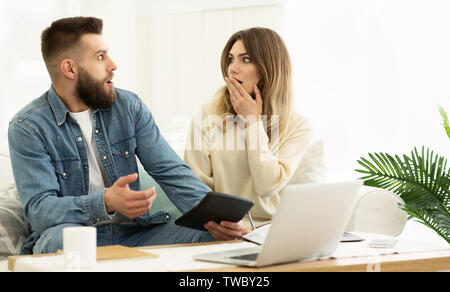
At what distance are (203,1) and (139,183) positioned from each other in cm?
238

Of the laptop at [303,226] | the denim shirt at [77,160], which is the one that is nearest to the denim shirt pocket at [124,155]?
the denim shirt at [77,160]

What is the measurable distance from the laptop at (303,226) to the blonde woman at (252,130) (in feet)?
3.48

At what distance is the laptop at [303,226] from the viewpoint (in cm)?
122

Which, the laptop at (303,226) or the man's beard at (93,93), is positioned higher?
the man's beard at (93,93)

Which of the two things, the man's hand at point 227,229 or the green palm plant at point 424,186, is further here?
the green palm plant at point 424,186

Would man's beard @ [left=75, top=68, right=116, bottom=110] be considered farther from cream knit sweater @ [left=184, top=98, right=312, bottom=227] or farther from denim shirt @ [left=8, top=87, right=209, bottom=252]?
cream knit sweater @ [left=184, top=98, right=312, bottom=227]

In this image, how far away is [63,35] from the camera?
2.23m

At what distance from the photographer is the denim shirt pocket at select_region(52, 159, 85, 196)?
79.7 inches

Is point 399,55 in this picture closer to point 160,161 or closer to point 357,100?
point 357,100

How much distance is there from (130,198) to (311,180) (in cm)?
Answer: 115

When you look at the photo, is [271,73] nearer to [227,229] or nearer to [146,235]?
[146,235]

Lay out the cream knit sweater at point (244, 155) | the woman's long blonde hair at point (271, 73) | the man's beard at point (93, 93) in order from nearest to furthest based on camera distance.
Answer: the man's beard at point (93, 93), the cream knit sweater at point (244, 155), the woman's long blonde hair at point (271, 73)

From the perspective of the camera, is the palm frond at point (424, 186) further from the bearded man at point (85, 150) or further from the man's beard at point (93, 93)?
the man's beard at point (93, 93)
